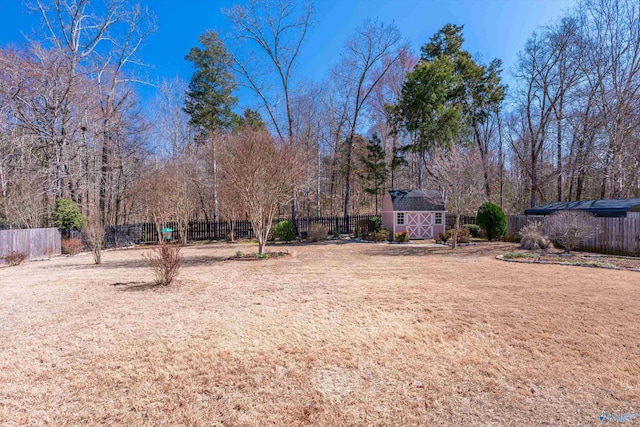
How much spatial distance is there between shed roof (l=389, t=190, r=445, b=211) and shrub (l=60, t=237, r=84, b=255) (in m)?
15.7

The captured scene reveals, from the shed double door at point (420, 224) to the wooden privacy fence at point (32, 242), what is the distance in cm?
1710

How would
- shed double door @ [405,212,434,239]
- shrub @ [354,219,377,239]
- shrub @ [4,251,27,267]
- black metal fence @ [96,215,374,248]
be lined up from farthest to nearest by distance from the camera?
black metal fence @ [96,215,374,248], shrub @ [354,219,377,239], shed double door @ [405,212,434,239], shrub @ [4,251,27,267]

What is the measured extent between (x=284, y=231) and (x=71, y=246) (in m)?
9.72

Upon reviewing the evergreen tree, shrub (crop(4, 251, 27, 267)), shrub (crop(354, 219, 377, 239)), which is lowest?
shrub (crop(4, 251, 27, 267))

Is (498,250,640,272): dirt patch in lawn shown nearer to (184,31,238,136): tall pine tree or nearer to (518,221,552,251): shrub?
(518,221,552,251): shrub

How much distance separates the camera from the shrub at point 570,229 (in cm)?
1074

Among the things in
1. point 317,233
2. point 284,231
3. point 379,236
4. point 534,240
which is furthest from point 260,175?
point 534,240

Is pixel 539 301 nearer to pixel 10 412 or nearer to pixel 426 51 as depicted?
pixel 10 412

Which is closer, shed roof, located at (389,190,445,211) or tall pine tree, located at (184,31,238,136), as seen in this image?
shed roof, located at (389,190,445,211)

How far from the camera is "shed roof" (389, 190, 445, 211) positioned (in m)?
16.7

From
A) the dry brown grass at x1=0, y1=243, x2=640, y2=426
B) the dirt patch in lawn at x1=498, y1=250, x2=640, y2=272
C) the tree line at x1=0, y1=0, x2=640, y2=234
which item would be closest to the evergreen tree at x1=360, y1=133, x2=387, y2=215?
the tree line at x1=0, y1=0, x2=640, y2=234

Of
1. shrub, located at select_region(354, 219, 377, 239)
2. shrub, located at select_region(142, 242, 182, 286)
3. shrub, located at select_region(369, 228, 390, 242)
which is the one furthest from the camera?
shrub, located at select_region(354, 219, 377, 239)

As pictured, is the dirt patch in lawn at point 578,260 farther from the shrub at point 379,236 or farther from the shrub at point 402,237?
the shrub at point 379,236

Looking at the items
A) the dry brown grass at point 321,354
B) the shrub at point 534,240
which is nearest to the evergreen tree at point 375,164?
the shrub at point 534,240
